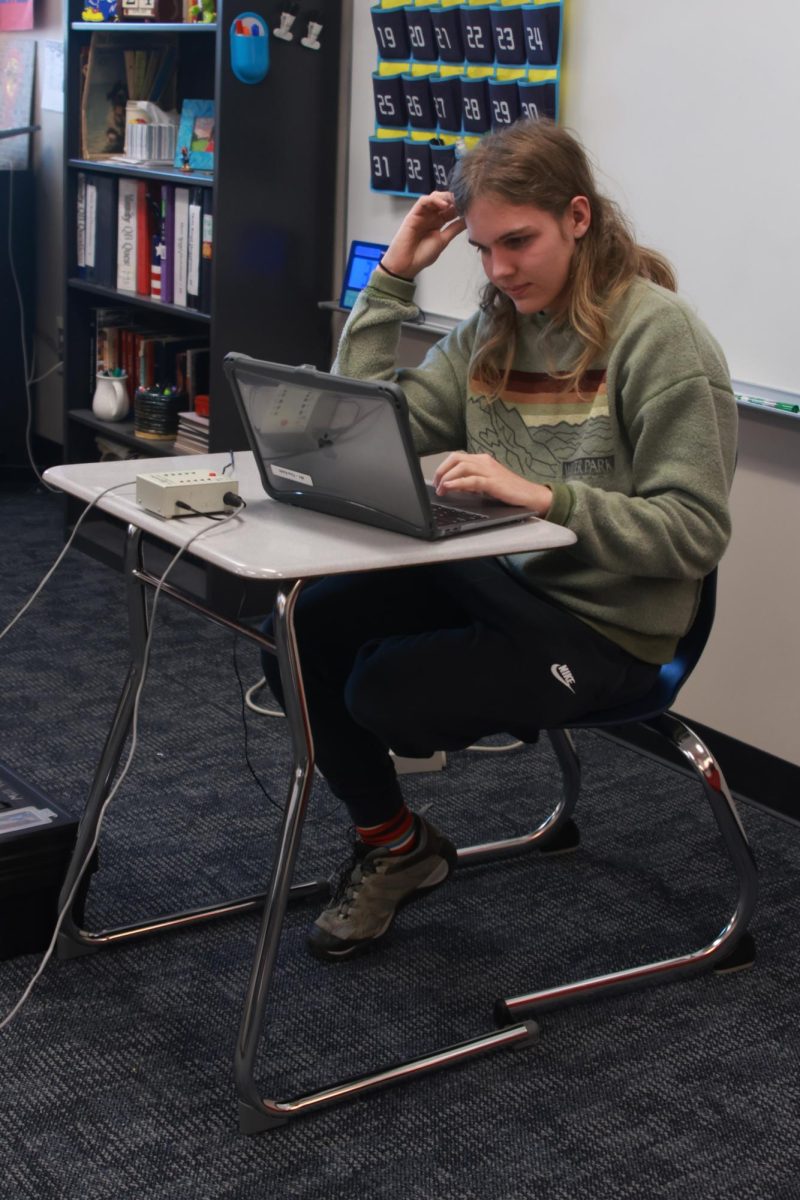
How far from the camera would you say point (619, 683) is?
1.74 meters

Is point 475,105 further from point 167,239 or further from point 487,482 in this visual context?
point 487,482

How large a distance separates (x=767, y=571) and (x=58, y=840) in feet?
4.31

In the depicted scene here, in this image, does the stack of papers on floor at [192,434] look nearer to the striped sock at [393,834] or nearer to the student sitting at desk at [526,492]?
the student sitting at desk at [526,492]

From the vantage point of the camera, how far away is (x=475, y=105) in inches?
110

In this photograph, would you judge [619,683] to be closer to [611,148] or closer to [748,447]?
[748,447]

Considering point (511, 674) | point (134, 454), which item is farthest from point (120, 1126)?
point (134, 454)

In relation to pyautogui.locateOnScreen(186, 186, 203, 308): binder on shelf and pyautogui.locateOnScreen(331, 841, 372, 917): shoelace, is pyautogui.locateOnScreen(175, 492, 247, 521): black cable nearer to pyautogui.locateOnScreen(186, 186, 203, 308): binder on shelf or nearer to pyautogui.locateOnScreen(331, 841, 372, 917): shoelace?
pyautogui.locateOnScreen(331, 841, 372, 917): shoelace

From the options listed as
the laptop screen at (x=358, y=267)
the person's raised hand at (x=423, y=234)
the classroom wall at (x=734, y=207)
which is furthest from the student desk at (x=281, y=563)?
the laptop screen at (x=358, y=267)

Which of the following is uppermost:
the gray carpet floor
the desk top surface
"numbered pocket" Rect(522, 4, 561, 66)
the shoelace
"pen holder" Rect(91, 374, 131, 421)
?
"numbered pocket" Rect(522, 4, 561, 66)

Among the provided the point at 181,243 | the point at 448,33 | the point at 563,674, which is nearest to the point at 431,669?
the point at 563,674

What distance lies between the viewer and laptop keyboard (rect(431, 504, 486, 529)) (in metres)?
1.55

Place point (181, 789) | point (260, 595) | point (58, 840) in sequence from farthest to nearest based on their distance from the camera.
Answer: point (260, 595), point (181, 789), point (58, 840)

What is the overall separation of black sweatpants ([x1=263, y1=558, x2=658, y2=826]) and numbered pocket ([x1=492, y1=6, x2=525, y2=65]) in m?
1.29

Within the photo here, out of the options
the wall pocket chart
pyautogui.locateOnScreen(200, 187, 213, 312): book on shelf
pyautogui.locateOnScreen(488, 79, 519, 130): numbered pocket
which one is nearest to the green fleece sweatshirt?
the wall pocket chart
